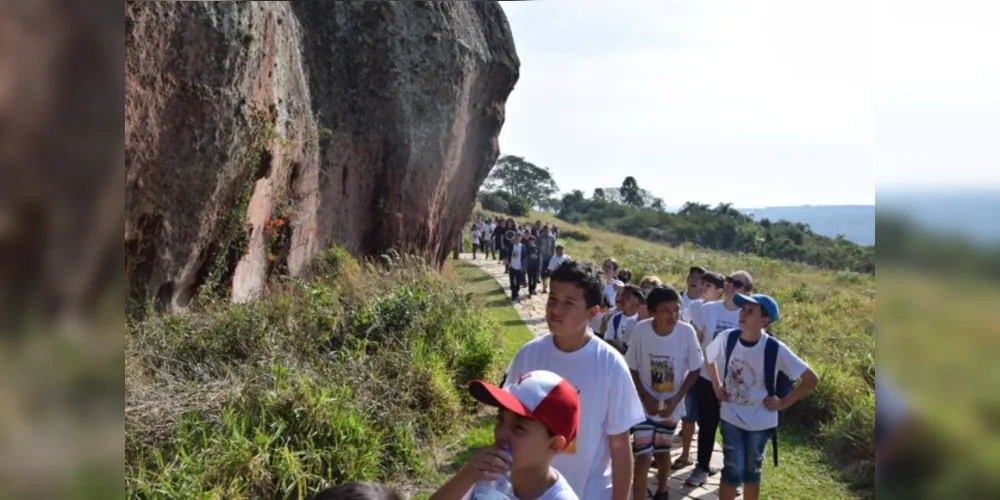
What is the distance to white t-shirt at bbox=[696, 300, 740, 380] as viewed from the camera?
5.65 meters

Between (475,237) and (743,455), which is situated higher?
(475,237)

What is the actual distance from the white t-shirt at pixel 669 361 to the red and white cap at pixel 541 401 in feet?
8.07

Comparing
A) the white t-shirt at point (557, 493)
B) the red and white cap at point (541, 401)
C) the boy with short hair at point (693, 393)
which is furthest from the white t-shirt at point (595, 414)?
the boy with short hair at point (693, 393)

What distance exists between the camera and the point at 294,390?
4805mm

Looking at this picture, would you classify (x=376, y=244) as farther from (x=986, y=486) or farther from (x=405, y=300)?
(x=986, y=486)

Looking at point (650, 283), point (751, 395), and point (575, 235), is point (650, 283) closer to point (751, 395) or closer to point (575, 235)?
point (751, 395)

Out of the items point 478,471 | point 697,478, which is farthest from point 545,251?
point 478,471

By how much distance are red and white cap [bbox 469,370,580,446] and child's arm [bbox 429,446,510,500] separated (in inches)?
5.3

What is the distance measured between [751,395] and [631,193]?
7880cm

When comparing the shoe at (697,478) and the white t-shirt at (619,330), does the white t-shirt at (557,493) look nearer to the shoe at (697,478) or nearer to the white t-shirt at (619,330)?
the shoe at (697,478)

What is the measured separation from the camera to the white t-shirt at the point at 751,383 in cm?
377

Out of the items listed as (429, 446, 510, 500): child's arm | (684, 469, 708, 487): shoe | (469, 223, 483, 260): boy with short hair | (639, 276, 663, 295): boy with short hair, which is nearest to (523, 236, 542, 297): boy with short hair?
(469, 223, 483, 260): boy with short hair

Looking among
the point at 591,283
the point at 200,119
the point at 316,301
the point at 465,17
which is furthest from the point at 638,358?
the point at 465,17

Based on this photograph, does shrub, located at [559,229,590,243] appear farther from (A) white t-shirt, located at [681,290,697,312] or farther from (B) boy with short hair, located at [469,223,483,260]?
(A) white t-shirt, located at [681,290,697,312]
